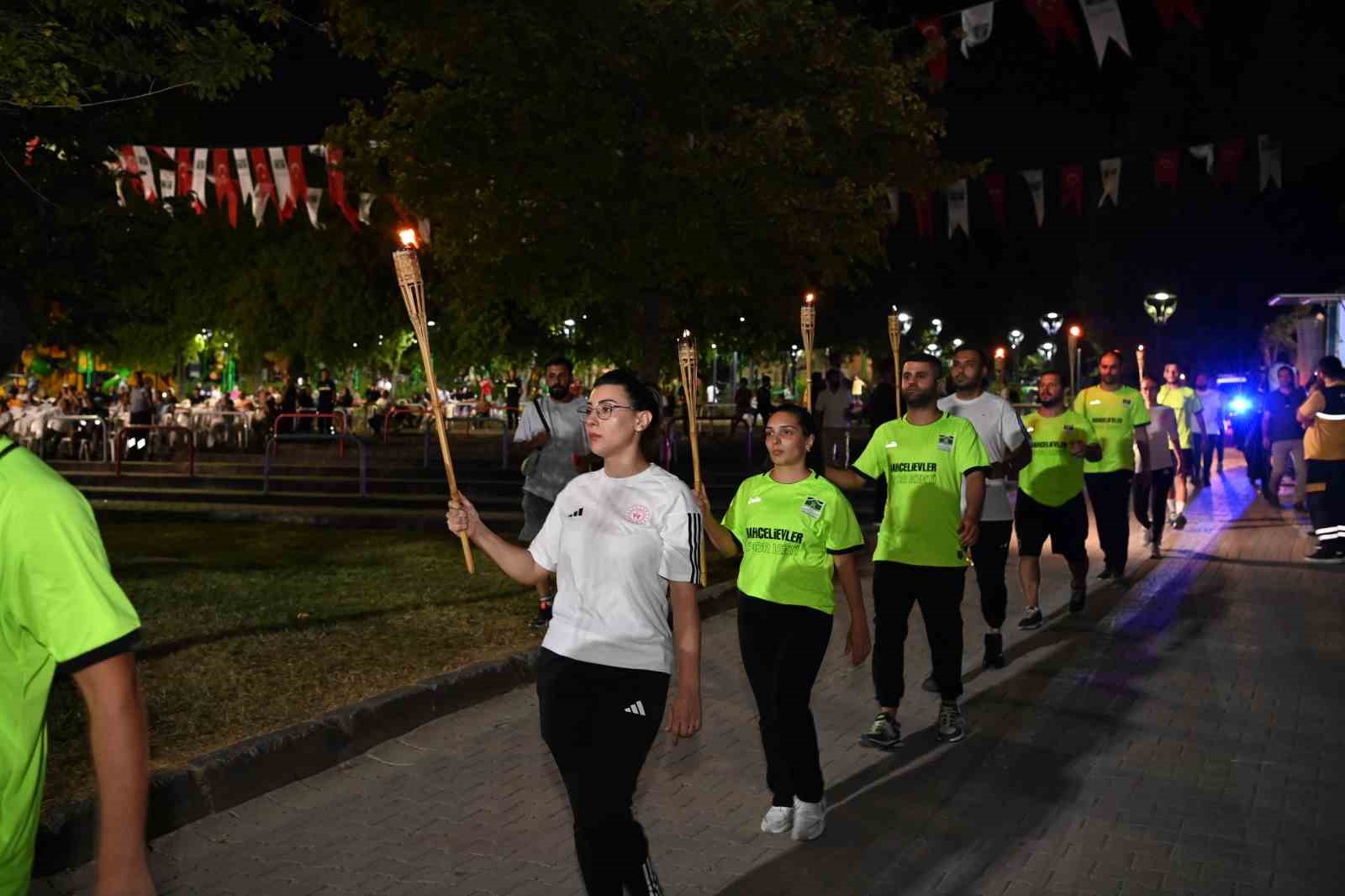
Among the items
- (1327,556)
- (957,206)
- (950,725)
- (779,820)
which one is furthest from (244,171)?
(779,820)

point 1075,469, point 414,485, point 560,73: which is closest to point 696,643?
point 1075,469

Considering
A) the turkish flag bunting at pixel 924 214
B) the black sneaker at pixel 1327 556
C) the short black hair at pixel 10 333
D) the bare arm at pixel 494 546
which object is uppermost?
the turkish flag bunting at pixel 924 214

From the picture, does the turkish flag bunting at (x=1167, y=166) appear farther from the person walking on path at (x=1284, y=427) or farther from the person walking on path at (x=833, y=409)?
the person walking on path at (x=833, y=409)

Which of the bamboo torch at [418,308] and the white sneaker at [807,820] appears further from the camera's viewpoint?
the white sneaker at [807,820]

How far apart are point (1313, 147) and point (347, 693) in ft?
79.5

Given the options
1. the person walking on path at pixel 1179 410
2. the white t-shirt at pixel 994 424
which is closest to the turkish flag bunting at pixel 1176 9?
the person walking on path at pixel 1179 410

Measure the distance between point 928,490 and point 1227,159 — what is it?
1824cm

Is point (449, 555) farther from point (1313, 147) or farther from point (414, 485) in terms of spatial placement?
point (1313, 147)

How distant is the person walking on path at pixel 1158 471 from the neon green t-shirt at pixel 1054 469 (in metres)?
3.88

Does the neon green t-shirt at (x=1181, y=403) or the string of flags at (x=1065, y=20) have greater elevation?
the string of flags at (x=1065, y=20)

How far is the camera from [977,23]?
58.3 feet

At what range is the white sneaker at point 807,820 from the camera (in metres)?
5.72

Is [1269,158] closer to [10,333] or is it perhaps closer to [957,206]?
[957,206]

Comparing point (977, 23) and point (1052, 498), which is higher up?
point (977, 23)
